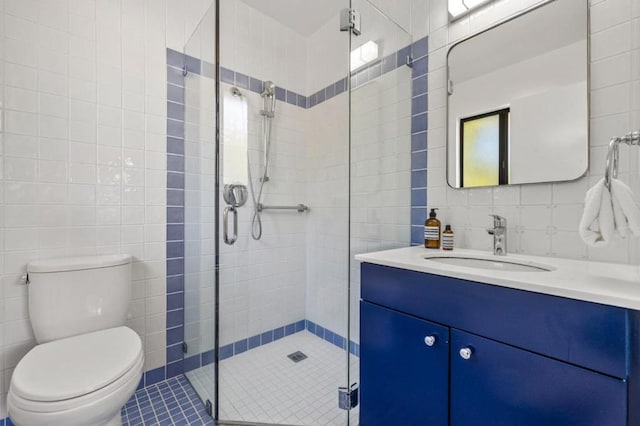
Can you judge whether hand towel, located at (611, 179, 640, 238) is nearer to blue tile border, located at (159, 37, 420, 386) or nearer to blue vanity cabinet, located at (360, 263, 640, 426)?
blue vanity cabinet, located at (360, 263, 640, 426)

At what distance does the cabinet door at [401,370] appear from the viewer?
3.05 feet

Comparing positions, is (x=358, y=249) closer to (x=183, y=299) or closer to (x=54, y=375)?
(x=183, y=299)

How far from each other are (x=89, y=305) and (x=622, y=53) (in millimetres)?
2413

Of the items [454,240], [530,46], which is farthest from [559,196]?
[530,46]

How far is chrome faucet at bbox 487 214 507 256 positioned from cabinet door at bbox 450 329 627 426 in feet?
1.66

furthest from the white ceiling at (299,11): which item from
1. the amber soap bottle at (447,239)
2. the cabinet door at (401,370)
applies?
the cabinet door at (401,370)

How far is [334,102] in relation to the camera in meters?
1.91

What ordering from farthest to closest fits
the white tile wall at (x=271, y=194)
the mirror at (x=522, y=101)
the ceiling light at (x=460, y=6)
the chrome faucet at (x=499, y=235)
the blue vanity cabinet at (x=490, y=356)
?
the white tile wall at (x=271, y=194) → the ceiling light at (x=460, y=6) → the chrome faucet at (x=499, y=235) → the mirror at (x=522, y=101) → the blue vanity cabinet at (x=490, y=356)

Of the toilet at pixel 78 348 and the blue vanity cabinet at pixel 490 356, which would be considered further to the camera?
the toilet at pixel 78 348

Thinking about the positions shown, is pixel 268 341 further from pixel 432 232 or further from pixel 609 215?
pixel 609 215

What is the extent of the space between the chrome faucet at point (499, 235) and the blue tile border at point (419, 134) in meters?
0.38

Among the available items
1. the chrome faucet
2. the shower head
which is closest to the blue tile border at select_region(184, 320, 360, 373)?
the chrome faucet

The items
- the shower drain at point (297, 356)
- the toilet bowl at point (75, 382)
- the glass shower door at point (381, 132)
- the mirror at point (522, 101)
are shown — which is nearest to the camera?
the toilet bowl at point (75, 382)

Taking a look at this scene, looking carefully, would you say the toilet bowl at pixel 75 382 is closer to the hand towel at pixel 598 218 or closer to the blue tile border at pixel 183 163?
the blue tile border at pixel 183 163
